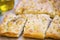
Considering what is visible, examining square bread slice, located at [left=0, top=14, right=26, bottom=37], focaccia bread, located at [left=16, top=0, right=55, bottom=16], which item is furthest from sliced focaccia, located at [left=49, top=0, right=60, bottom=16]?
square bread slice, located at [left=0, top=14, right=26, bottom=37]

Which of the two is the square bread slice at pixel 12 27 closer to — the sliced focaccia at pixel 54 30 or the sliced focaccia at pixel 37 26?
the sliced focaccia at pixel 37 26

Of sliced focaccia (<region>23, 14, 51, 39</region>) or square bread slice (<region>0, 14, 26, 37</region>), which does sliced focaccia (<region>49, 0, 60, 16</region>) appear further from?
square bread slice (<region>0, 14, 26, 37</region>)

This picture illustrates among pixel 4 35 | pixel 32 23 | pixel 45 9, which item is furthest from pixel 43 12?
pixel 4 35

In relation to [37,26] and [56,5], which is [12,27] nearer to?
[37,26]

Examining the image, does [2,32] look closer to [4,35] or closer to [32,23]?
[4,35]

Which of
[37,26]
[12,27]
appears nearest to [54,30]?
[37,26]

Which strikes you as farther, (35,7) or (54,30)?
(35,7)
